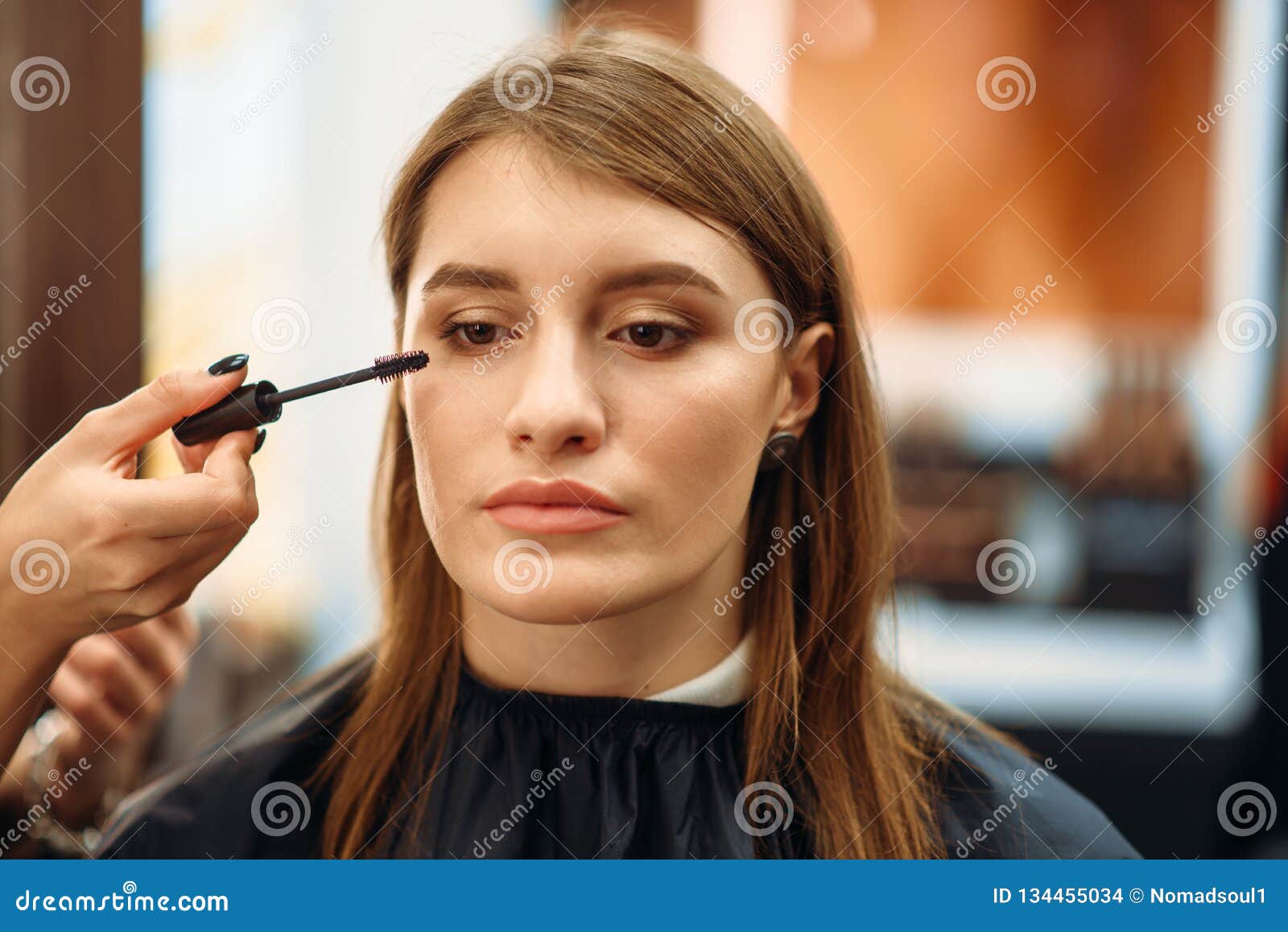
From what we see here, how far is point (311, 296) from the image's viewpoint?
4.91ft

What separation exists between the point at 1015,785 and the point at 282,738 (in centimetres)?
77

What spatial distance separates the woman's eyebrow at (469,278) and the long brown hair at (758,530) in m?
0.08

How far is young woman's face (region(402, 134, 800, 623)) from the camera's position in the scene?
31.6 inches
